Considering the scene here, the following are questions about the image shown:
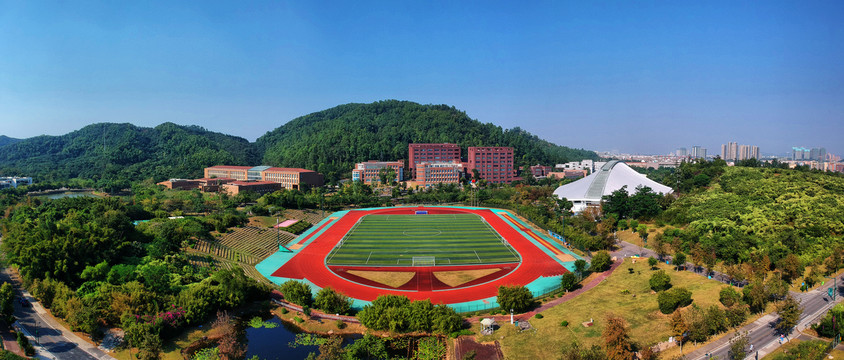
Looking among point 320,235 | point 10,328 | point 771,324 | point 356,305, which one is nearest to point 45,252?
point 10,328

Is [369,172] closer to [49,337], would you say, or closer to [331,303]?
[331,303]

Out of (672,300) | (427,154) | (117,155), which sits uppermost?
(117,155)

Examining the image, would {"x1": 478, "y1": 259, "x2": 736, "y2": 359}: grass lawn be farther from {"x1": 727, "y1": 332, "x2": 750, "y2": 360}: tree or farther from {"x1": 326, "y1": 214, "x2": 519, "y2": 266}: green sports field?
{"x1": 326, "y1": 214, "x2": 519, "y2": 266}: green sports field

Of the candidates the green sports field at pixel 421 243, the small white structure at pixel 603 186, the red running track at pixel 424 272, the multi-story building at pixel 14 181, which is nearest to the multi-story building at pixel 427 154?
the small white structure at pixel 603 186

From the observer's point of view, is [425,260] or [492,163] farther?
[492,163]

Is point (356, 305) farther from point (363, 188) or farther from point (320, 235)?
point (363, 188)

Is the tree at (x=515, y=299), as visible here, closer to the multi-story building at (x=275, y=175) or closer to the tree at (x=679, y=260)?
the tree at (x=679, y=260)

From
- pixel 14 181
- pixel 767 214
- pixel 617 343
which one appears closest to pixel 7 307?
pixel 617 343
